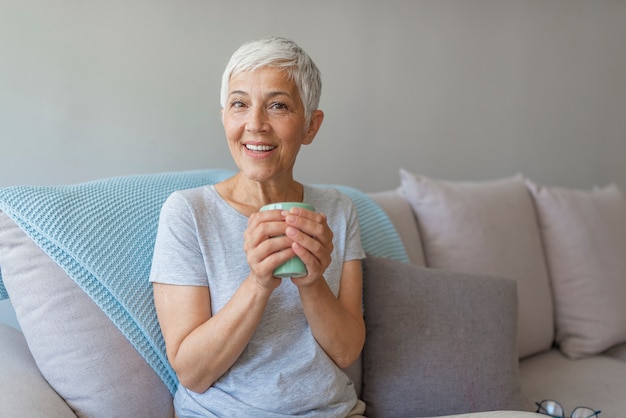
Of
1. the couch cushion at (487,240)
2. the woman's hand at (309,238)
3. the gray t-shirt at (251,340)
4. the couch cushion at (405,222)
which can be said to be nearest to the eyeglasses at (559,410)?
the couch cushion at (487,240)

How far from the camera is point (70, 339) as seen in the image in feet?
4.42

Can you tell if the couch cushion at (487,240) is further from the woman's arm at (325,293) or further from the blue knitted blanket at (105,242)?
the blue knitted blanket at (105,242)

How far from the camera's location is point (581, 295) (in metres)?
2.24

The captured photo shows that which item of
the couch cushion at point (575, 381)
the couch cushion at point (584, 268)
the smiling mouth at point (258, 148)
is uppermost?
the smiling mouth at point (258, 148)

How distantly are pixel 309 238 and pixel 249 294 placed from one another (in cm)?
15

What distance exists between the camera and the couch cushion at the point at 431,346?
5.31 ft

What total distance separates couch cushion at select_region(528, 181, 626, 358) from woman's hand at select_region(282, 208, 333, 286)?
128 centimetres

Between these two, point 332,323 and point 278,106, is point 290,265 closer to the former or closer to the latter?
point 332,323

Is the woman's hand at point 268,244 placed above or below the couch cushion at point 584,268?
above

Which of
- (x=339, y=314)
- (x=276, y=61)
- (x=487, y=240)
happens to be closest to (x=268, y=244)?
(x=339, y=314)

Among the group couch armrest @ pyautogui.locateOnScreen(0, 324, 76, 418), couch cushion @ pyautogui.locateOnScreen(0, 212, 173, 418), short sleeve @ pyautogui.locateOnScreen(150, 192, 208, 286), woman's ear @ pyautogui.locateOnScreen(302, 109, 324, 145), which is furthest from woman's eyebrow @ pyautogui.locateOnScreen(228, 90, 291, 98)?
couch armrest @ pyautogui.locateOnScreen(0, 324, 76, 418)

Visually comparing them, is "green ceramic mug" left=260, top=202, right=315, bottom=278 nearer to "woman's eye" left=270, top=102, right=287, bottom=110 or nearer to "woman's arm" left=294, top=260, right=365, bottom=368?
"woman's arm" left=294, top=260, right=365, bottom=368

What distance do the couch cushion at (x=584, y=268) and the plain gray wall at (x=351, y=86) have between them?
50 cm

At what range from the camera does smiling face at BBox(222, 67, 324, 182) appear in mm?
1367
